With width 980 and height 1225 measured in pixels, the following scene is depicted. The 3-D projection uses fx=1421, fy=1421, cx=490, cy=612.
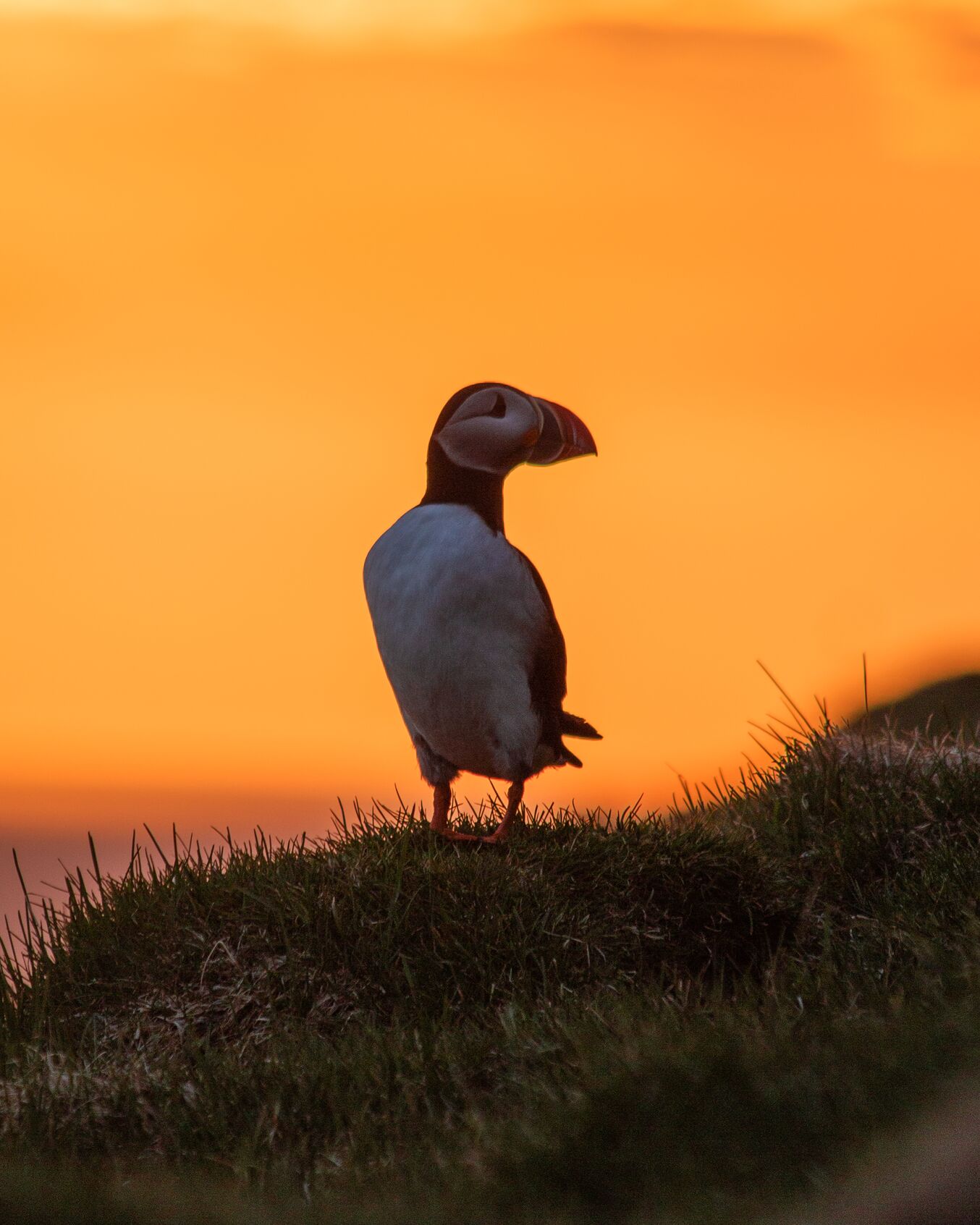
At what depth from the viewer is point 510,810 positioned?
6191 millimetres

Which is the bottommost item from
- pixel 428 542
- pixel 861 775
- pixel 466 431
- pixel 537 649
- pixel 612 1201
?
pixel 612 1201

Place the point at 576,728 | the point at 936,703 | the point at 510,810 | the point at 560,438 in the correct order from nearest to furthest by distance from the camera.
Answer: the point at 560,438 → the point at 510,810 → the point at 576,728 → the point at 936,703

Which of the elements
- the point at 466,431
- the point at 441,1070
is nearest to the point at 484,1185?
the point at 441,1070

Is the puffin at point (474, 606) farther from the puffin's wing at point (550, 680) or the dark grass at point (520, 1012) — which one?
the dark grass at point (520, 1012)

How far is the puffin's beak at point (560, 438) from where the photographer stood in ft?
19.9

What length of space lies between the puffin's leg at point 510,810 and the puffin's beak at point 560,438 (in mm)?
1423

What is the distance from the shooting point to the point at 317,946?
5410mm

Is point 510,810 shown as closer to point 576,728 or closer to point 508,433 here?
point 576,728

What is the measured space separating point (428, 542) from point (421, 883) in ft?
4.56

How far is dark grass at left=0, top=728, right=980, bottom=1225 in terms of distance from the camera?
3.32 m

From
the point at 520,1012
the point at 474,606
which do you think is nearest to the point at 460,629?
the point at 474,606

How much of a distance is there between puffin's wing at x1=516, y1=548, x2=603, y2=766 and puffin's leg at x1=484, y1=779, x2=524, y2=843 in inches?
12.0

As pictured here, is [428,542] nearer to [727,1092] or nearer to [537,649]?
[537,649]

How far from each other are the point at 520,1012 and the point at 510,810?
1559 millimetres
